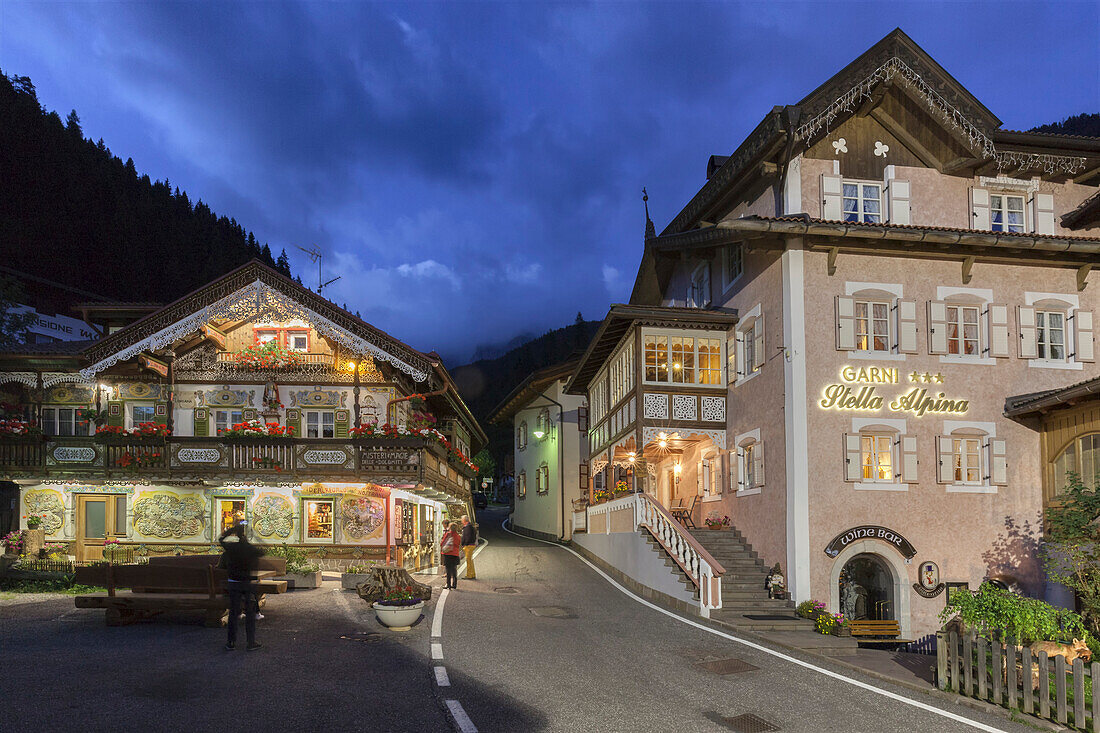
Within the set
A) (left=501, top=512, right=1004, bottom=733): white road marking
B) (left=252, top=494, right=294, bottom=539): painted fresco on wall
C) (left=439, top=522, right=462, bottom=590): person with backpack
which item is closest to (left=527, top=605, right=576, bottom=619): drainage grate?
(left=501, top=512, right=1004, bottom=733): white road marking

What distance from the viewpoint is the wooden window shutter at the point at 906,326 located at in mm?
20297

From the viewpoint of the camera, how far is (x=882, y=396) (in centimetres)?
1994

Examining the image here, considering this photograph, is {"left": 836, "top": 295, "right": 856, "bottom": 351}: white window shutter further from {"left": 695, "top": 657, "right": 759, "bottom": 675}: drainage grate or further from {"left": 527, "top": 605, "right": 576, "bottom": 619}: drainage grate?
{"left": 695, "top": 657, "right": 759, "bottom": 675}: drainage grate

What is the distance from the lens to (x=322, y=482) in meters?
25.1

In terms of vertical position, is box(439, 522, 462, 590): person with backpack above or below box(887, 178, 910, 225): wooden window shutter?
below

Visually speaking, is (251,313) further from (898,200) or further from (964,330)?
(964,330)

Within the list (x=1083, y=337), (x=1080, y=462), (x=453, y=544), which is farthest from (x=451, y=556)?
(x=1083, y=337)

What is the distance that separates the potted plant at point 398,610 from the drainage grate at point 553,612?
3.16 metres

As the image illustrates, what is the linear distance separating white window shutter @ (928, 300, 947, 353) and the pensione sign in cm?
471

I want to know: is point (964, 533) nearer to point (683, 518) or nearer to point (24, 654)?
point (683, 518)

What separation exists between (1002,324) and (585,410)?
22065mm

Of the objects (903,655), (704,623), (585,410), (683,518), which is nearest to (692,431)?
(683,518)

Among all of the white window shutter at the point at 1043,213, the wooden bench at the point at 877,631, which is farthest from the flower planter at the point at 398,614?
the white window shutter at the point at 1043,213

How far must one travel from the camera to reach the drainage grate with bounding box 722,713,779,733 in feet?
29.1
